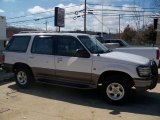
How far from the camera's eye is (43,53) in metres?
10.1

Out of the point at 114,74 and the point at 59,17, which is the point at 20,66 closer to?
the point at 114,74

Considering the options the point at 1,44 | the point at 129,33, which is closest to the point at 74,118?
the point at 1,44

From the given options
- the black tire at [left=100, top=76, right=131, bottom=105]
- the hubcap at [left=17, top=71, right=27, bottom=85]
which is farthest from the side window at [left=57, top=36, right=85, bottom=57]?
the hubcap at [left=17, top=71, right=27, bottom=85]

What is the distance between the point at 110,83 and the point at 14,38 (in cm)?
401

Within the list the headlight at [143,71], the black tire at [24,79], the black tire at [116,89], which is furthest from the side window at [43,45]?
the headlight at [143,71]

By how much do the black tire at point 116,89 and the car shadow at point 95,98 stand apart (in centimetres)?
17

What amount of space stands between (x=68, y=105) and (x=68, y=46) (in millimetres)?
1900

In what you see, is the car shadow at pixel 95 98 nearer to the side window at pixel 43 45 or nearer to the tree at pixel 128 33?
the side window at pixel 43 45

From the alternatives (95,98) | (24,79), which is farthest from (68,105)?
(24,79)

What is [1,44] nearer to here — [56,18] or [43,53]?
[43,53]

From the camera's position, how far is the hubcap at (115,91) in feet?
28.6

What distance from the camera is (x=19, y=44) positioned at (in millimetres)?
10797

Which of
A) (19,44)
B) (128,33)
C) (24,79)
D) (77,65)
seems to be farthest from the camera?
(128,33)

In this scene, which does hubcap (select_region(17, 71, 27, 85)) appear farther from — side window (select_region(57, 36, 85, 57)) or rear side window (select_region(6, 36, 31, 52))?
side window (select_region(57, 36, 85, 57))
